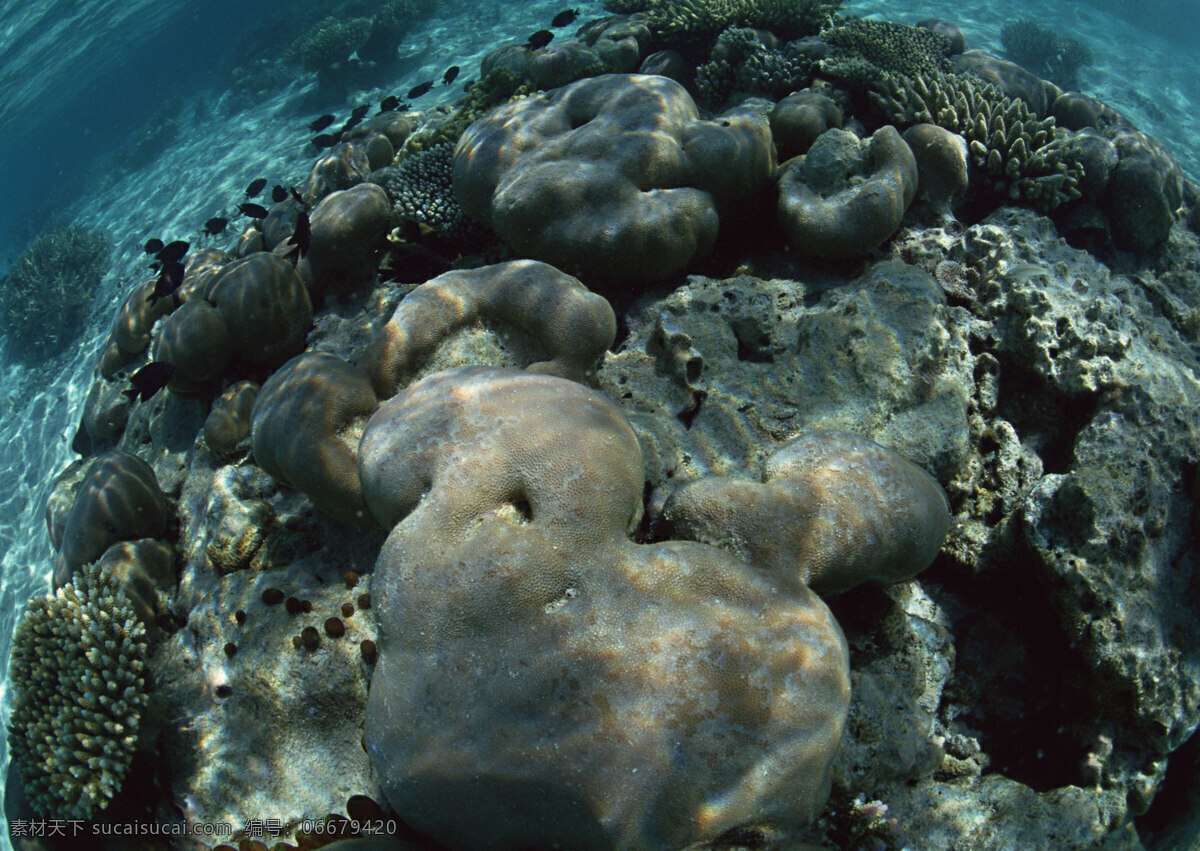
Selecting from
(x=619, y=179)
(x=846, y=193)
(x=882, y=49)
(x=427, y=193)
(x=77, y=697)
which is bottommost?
(x=77, y=697)

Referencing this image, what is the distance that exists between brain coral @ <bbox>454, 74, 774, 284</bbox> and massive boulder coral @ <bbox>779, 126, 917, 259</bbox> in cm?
37

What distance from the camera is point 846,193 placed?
4.33 metres

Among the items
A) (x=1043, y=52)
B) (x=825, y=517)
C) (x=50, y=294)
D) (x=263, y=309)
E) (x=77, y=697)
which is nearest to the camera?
(x=825, y=517)

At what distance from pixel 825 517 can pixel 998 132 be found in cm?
477

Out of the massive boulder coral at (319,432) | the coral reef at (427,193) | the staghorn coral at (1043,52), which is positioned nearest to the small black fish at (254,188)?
the coral reef at (427,193)

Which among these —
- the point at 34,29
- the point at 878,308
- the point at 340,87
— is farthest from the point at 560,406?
the point at 34,29

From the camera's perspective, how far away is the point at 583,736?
211 cm

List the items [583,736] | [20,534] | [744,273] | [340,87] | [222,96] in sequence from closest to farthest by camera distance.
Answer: [583,736] < [744,273] < [20,534] < [340,87] < [222,96]

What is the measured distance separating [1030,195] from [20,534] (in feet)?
42.4

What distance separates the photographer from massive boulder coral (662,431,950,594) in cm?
262

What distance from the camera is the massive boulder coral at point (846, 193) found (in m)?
4.18

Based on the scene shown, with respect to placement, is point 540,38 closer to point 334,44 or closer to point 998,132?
point 998,132

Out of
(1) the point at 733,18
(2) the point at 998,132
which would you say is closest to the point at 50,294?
(1) the point at 733,18

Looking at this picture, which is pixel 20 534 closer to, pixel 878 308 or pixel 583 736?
pixel 583 736
